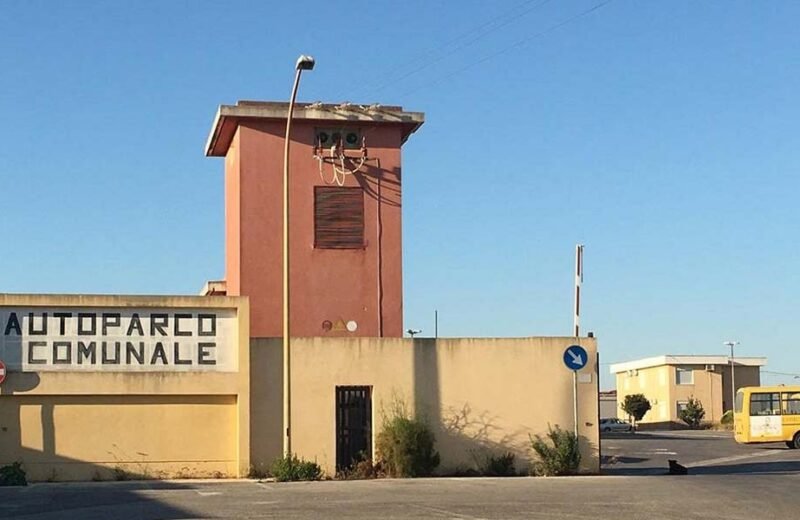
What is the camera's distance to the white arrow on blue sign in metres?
26.8

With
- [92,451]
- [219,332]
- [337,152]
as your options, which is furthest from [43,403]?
[337,152]

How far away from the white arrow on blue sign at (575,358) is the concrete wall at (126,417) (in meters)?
7.28

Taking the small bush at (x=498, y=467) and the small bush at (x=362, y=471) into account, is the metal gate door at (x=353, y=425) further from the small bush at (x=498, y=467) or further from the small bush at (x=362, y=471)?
the small bush at (x=498, y=467)

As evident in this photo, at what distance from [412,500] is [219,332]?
26.1 feet

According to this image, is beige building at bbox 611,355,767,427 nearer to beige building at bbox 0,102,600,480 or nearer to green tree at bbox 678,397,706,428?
green tree at bbox 678,397,706,428

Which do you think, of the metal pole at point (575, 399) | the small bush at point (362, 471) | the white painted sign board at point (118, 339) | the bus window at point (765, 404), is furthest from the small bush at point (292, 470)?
the bus window at point (765, 404)

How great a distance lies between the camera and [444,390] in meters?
26.2

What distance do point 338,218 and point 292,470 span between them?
10.2 m

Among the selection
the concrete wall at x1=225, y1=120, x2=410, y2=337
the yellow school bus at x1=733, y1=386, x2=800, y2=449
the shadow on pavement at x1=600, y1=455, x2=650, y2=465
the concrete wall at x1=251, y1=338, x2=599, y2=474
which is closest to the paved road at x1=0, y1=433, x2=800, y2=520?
the concrete wall at x1=251, y1=338, x2=599, y2=474

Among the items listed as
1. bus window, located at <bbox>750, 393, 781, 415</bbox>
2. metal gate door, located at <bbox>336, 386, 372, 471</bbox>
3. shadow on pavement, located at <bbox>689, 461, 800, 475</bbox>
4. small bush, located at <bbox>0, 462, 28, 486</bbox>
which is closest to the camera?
small bush, located at <bbox>0, 462, 28, 486</bbox>

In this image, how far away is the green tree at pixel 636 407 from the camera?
90.4m

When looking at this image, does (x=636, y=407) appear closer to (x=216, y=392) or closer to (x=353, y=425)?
(x=353, y=425)

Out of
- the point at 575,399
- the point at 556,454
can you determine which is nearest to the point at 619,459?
the point at 575,399

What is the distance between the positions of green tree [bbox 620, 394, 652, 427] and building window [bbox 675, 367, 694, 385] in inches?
121
